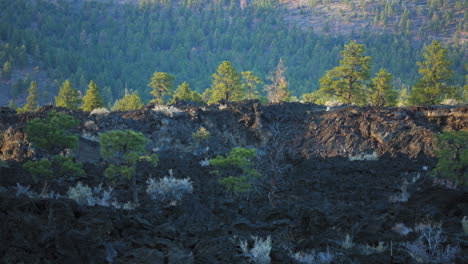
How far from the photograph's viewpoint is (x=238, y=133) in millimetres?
24422

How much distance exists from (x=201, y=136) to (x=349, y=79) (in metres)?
19.3

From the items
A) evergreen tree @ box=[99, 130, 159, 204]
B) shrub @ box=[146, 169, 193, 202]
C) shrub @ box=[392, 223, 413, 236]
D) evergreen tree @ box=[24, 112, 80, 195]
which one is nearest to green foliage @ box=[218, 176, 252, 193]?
shrub @ box=[146, 169, 193, 202]

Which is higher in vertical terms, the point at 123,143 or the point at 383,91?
the point at 123,143

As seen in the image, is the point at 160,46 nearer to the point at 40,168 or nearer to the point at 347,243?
the point at 40,168

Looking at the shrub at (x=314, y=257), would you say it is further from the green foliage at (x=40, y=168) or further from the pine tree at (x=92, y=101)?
the pine tree at (x=92, y=101)

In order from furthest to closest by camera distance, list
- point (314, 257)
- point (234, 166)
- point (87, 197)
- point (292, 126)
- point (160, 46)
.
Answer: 1. point (160, 46)
2. point (292, 126)
3. point (234, 166)
4. point (87, 197)
5. point (314, 257)

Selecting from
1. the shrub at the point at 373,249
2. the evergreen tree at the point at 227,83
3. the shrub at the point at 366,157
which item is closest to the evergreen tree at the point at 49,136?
the shrub at the point at 373,249

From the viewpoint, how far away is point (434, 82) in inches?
1422

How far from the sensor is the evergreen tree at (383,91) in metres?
36.6

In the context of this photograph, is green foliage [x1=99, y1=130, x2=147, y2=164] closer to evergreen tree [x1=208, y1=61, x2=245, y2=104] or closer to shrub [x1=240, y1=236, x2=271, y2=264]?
shrub [x1=240, y1=236, x2=271, y2=264]

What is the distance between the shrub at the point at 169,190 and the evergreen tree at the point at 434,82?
2721cm

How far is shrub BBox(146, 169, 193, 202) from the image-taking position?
12531 millimetres

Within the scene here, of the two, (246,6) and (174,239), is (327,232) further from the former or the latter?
(246,6)

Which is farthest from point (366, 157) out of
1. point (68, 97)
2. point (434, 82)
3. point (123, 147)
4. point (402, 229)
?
point (68, 97)
